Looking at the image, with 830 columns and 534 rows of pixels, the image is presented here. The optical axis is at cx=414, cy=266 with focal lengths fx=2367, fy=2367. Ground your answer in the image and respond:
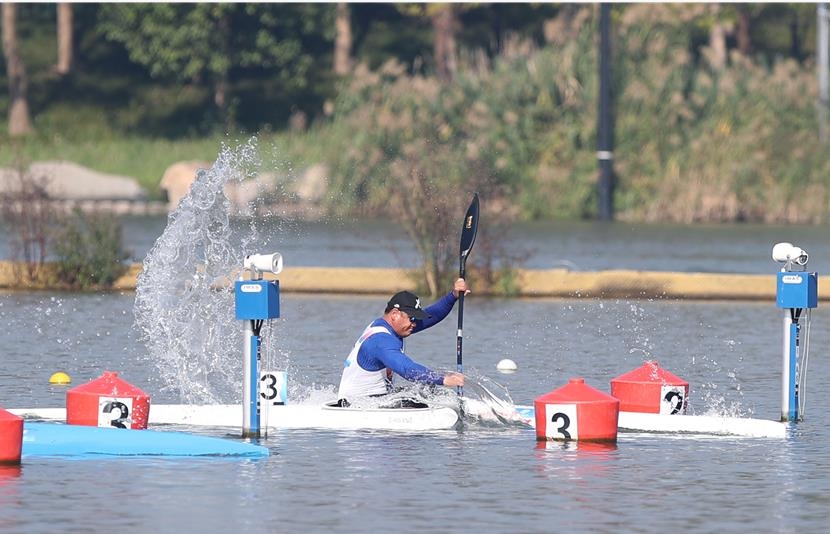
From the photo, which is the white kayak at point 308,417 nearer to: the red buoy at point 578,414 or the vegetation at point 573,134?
the red buoy at point 578,414

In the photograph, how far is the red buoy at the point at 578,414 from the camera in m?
17.0

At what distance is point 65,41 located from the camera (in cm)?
7381

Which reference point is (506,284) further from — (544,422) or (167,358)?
(544,422)

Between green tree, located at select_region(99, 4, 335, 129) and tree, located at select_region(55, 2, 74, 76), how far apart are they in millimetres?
1256

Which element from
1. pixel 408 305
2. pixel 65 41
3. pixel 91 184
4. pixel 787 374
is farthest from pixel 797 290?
pixel 65 41

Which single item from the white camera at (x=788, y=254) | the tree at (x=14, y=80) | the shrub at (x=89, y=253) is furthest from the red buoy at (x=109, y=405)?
the tree at (x=14, y=80)

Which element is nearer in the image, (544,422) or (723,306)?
(544,422)

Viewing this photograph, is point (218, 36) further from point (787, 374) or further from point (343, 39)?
point (787, 374)

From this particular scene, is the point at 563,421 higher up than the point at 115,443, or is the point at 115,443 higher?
the point at 563,421

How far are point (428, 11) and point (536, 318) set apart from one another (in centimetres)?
4007

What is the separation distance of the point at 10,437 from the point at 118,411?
168cm

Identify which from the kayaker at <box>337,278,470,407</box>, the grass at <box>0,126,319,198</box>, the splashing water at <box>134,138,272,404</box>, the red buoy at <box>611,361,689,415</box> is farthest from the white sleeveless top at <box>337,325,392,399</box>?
the grass at <box>0,126,319,198</box>

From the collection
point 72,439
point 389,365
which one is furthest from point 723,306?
point 72,439

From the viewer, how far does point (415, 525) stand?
13.5 meters
